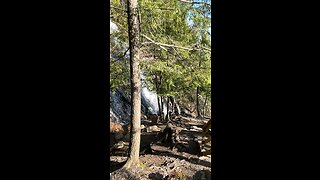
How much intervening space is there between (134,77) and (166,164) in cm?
243

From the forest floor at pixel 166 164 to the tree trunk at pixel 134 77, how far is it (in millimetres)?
301

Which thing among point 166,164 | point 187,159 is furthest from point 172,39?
point 187,159

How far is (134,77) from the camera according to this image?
16.2 feet

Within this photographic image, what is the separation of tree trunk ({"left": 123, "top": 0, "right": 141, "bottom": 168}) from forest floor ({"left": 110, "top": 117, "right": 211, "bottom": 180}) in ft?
0.99

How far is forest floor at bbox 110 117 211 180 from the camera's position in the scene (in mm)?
5066

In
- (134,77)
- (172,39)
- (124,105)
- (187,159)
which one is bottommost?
(187,159)

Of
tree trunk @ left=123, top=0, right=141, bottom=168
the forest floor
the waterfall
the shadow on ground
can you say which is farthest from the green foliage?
the waterfall

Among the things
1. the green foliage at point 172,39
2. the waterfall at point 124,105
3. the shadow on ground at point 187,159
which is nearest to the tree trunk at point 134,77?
the green foliage at point 172,39

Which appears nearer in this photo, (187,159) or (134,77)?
(134,77)

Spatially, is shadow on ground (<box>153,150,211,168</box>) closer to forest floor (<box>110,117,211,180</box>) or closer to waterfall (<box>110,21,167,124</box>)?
forest floor (<box>110,117,211,180</box>)

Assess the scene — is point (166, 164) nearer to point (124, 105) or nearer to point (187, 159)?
point (187, 159)
